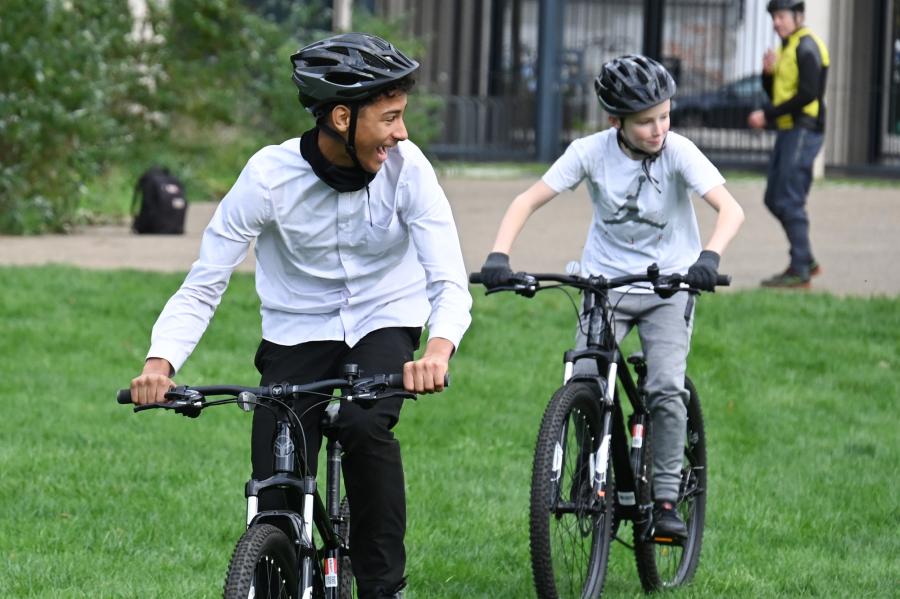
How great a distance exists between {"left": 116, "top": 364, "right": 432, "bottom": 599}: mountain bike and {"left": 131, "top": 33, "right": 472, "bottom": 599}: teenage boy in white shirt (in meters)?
0.14

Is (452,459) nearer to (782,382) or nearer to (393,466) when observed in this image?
(782,382)

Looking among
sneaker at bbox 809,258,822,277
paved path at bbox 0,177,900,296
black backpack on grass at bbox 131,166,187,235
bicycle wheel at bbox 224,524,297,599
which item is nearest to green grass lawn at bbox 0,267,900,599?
sneaker at bbox 809,258,822,277

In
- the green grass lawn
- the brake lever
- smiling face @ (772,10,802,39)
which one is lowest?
the green grass lawn

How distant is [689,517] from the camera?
623 cm

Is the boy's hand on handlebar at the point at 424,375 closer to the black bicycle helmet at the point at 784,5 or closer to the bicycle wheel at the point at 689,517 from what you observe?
the bicycle wheel at the point at 689,517

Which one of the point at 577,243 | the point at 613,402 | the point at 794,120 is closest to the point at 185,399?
the point at 613,402

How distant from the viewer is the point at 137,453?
26.0 feet

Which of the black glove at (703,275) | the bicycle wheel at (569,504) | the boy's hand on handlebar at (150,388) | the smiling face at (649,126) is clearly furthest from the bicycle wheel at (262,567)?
the smiling face at (649,126)

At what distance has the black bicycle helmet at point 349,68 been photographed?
160 inches

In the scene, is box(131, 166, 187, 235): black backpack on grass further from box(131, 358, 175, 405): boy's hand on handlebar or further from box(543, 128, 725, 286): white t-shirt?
box(131, 358, 175, 405): boy's hand on handlebar

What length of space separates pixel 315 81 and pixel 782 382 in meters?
6.20

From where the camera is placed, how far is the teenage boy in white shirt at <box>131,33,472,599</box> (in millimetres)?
4109

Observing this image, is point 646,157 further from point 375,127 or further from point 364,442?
point 364,442

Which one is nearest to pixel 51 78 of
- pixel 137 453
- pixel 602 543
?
pixel 137 453
